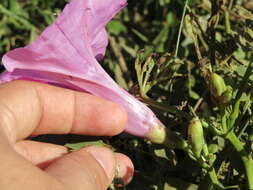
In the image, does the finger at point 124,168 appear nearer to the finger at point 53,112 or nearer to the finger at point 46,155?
the finger at point 46,155

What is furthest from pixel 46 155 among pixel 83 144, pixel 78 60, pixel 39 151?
pixel 78 60

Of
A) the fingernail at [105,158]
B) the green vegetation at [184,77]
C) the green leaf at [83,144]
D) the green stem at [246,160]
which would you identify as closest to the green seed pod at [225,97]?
the green vegetation at [184,77]

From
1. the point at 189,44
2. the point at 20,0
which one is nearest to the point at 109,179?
the point at 189,44

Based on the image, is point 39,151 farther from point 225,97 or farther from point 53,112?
point 225,97

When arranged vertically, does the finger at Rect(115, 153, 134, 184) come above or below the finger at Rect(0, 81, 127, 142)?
below

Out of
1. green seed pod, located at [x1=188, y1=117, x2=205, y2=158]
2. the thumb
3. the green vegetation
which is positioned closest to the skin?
the thumb

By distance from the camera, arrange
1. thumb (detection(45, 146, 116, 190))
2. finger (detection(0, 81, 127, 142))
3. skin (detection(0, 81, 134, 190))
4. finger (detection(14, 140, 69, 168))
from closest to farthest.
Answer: skin (detection(0, 81, 134, 190)) < thumb (detection(45, 146, 116, 190)) < finger (detection(0, 81, 127, 142)) < finger (detection(14, 140, 69, 168))

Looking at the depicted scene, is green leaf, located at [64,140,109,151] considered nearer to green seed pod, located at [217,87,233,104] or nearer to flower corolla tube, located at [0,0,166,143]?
flower corolla tube, located at [0,0,166,143]
